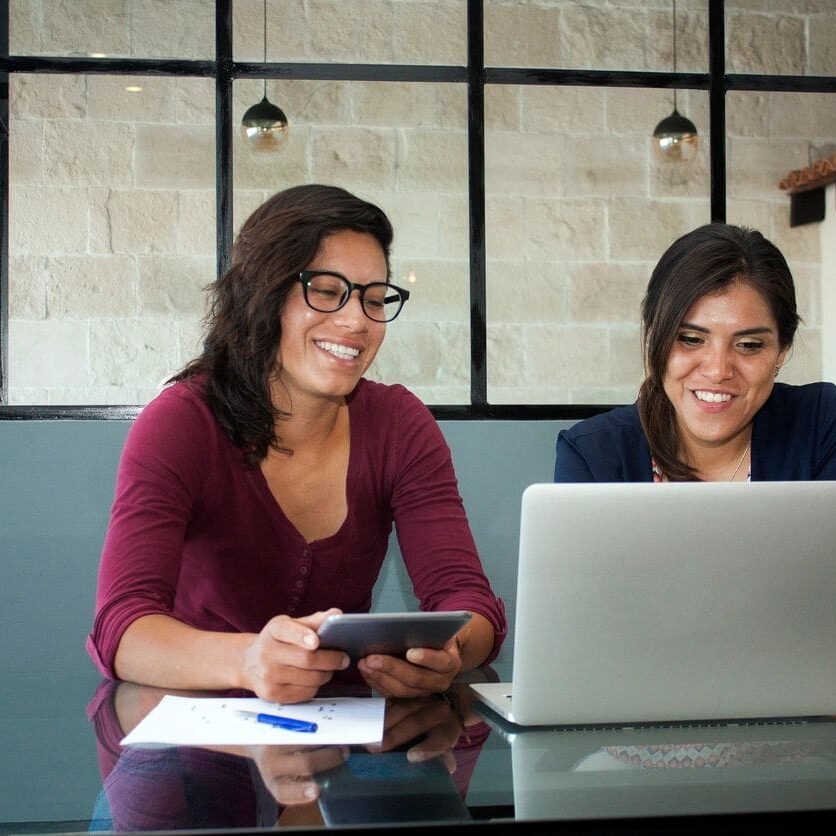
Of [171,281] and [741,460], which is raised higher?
[171,281]

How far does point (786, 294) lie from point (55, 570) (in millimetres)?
1519

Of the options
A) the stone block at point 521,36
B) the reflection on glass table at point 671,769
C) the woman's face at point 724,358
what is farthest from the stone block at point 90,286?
the reflection on glass table at point 671,769

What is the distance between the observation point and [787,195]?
3115 millimetres

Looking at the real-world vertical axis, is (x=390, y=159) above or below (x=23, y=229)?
above

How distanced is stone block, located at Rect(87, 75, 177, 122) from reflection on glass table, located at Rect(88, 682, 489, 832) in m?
2.15

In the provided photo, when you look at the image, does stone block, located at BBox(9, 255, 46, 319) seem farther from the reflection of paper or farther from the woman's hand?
the woman's hand

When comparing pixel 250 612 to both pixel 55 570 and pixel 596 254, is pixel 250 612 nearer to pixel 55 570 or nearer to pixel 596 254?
pixel 55 570

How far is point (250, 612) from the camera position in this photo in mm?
1638

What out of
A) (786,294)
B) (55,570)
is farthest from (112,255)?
(786,294)

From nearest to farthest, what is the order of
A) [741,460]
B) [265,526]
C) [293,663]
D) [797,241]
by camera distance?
[293,663], [265,526], [741,460], [797,241]

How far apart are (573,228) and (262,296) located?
5.25 feet

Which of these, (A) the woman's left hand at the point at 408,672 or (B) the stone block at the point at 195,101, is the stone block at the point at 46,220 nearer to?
(B) the stone block at the point at 195,101

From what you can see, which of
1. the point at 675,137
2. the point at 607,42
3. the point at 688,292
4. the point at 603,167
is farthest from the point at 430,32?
the point at 688,292

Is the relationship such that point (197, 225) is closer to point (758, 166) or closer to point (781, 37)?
point (758, 166)
